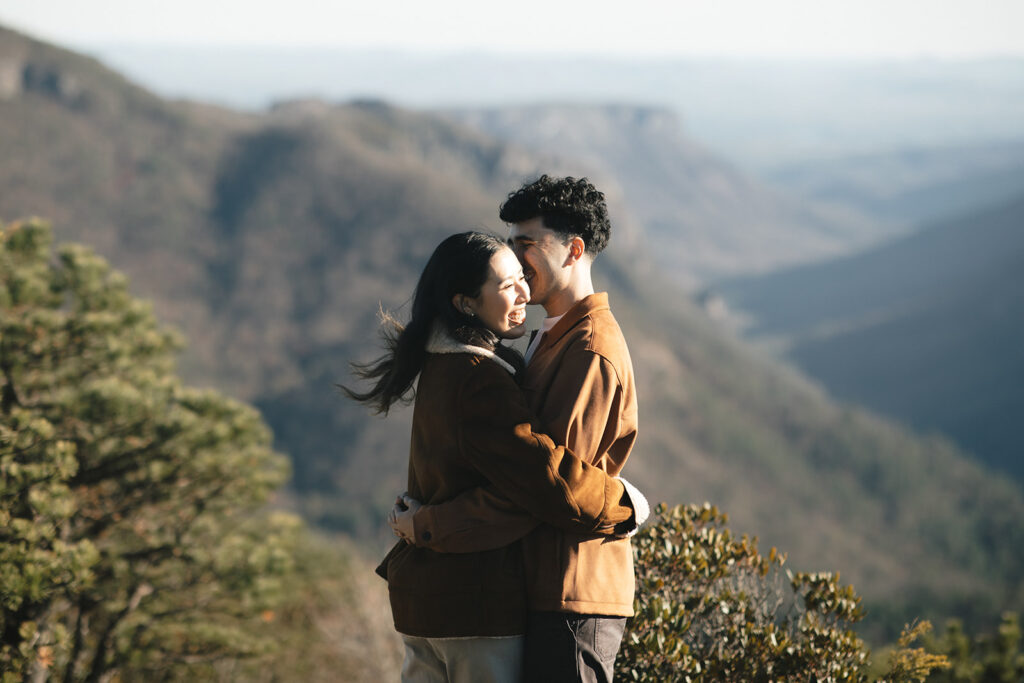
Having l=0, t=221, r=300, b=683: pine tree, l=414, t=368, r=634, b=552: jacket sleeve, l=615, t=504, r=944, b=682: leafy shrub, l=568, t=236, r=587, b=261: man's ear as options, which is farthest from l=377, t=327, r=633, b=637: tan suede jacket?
l=0, t=221, r=300, b=683: pine tree

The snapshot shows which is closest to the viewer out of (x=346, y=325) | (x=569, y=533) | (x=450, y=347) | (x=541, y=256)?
(x=569, y=533)

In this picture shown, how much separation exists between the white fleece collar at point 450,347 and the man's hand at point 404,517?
672 mm

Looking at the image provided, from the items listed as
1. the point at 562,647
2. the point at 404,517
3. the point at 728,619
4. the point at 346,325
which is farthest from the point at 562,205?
the point at 346,325

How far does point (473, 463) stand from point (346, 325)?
12628 centimetres

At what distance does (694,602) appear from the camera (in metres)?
5.10

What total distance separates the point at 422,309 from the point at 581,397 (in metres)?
0.83

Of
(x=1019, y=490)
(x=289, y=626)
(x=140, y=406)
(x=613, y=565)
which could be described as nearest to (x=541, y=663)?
(x=613, y=565)

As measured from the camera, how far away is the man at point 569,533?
3715 millimetres

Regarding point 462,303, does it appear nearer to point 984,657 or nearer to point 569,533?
point 569,533

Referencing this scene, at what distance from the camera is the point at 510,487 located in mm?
3613

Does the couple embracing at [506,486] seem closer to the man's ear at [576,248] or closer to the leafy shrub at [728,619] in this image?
the man's ear at [576,248]

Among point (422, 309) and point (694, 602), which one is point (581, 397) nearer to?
point (422, 309)

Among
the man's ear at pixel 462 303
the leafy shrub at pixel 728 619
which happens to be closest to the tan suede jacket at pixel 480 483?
the man's ear at pixel 462 303

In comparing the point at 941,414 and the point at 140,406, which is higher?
the point at 941,414
